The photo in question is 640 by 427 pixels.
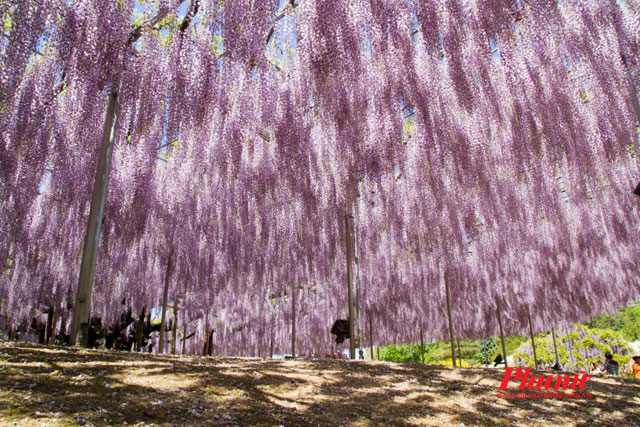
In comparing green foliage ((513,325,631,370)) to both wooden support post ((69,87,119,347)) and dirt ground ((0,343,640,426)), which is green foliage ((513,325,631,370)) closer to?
dirt ground ((0,343,640,426))

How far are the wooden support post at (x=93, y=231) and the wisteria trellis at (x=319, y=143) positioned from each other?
285 mm

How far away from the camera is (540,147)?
7469 mm

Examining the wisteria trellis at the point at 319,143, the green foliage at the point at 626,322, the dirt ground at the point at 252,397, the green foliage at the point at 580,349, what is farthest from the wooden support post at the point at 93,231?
the green foliage at the point at 626,322

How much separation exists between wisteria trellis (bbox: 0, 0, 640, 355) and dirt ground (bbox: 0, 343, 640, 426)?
149 inches

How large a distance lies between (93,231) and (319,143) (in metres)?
4.82

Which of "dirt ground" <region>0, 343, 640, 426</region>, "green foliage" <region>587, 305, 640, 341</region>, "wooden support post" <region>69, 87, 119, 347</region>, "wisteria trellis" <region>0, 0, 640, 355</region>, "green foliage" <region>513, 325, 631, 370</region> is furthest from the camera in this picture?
"green foliage" <region>587, 305, 640, 341</region>

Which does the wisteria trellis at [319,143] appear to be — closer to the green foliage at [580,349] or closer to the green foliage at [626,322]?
the green foliage at [580,349]

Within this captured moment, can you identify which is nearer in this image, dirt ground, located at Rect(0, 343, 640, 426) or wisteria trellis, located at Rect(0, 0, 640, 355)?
dirt ground, located at Rect(0, 343, 640, 426)

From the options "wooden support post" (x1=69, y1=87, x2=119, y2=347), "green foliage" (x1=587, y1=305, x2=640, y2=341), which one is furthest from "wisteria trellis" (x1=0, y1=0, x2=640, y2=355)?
"green foliage" (x1=587, y1=305, x2=640, y2=341)

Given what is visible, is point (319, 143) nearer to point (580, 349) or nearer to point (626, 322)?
point (580, 349)

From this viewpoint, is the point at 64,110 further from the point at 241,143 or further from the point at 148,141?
the point at 241,143

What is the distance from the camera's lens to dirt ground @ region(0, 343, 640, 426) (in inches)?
Answer: 118

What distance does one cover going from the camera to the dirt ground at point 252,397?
9.80 feet

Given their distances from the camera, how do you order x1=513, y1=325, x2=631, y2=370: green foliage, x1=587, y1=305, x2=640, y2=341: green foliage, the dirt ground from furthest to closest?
x1=587, y1=305, x2=640, y2=341: green foliage
x1=513, y1=325, x2=631, y2=370: green foliage
the dirt ground
